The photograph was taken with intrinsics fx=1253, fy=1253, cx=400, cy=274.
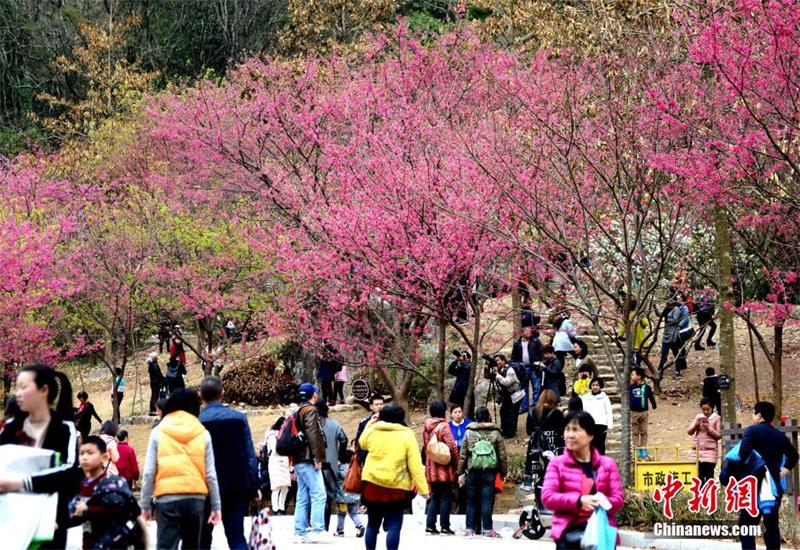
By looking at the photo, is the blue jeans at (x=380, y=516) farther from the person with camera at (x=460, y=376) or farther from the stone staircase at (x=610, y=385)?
the person with camera at (x=460, y=376)

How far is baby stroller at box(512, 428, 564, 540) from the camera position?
1466cm

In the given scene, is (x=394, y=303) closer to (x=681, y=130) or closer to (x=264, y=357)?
(x=681, y=130)

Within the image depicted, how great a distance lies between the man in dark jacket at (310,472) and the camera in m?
13.4

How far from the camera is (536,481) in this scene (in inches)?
630

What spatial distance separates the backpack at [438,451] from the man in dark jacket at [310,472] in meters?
1.42

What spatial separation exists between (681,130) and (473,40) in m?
13.0

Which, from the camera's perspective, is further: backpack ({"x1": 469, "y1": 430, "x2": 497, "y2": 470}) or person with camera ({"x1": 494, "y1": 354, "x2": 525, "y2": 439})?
person with camera ({"x1": 494, "y1": 354, "x2": 525, "y2": 439})

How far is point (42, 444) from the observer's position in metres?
6.92

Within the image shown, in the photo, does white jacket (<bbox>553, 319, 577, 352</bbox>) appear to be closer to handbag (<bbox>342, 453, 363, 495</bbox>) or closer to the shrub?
the shrub

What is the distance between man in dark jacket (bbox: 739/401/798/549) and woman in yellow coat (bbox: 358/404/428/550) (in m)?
2.79

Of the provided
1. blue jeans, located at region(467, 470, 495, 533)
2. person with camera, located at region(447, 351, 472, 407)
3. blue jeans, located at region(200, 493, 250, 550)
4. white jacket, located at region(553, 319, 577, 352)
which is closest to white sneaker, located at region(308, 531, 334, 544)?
blue jeans, located at region(467, 470, 495, 533)

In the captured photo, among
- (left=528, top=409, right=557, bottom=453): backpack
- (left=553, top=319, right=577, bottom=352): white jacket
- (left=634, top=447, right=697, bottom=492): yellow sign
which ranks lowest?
(left=634, top=447, right=697, bottom=492): yellow sign

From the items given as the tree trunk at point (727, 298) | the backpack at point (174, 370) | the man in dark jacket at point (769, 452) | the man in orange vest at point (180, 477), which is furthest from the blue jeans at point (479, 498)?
the backpack at point (174, 370)

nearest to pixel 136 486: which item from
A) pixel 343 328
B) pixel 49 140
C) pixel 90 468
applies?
pixel 343 328
